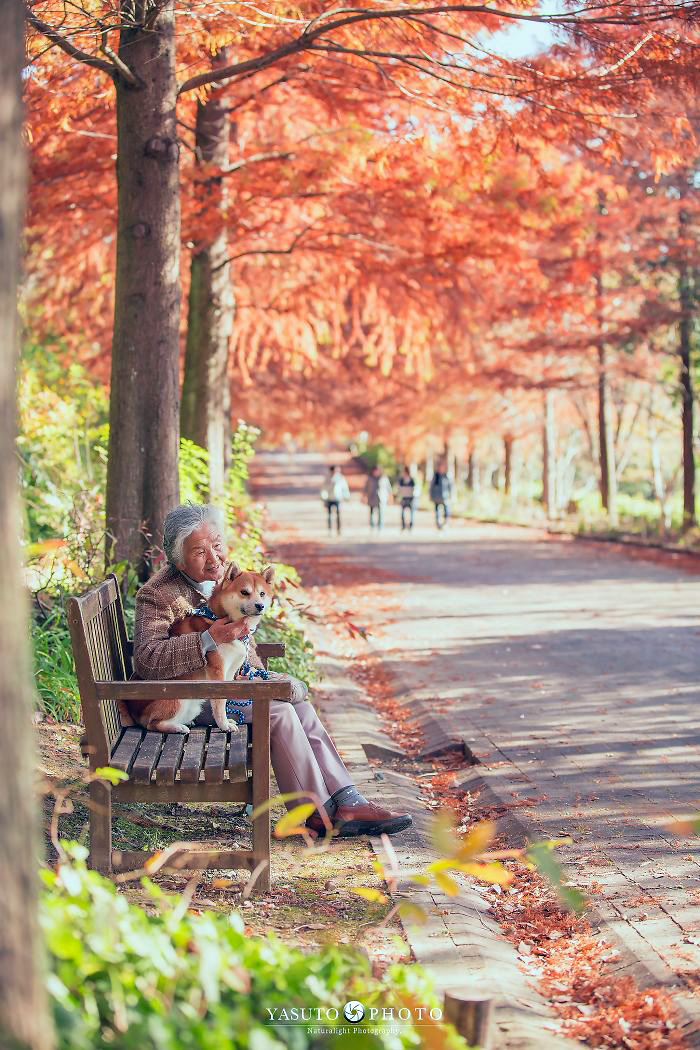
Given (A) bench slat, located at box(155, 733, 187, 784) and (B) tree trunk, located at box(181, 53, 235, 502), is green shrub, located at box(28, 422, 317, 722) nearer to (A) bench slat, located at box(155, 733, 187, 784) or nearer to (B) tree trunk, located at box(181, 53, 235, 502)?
(A) bench slat, located at box(155, 733, 187, 784)

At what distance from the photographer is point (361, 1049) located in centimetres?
241

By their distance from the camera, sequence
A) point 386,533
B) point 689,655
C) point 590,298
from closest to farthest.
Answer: point 689,655 → point 590,298 → point 386,533

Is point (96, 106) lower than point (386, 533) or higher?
higher

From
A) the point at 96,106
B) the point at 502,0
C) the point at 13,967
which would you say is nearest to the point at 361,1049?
the point at 13,967

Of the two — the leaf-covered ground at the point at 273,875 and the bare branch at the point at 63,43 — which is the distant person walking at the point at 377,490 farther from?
the leaf-covered ground at the point at 273,875

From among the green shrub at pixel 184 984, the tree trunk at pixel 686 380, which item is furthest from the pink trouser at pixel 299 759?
the tree trunk at pixel 686 380

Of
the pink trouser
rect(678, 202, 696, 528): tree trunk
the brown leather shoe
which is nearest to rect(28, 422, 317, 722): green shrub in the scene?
the pink trouser

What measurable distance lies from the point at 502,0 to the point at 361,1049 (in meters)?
7.18

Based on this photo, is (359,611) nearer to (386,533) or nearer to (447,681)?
(447,681)

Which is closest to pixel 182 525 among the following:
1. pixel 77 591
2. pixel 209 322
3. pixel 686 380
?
pixel 77 591

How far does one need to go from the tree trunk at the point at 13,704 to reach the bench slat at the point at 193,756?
8.02ft

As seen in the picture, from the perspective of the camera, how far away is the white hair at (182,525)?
572 centimetres

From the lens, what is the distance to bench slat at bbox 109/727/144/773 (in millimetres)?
4836

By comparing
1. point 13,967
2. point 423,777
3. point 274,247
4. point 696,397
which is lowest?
point 423,777
